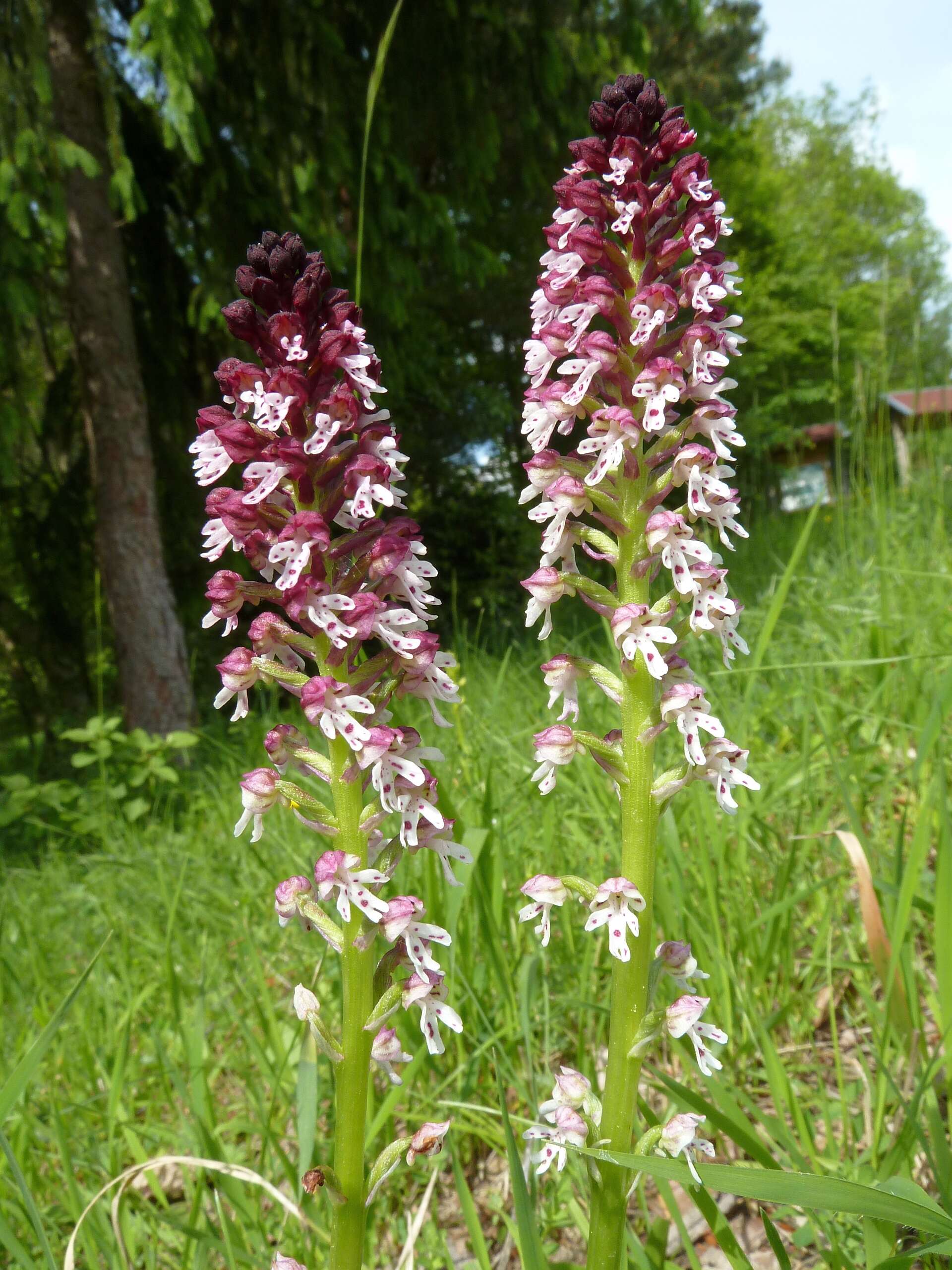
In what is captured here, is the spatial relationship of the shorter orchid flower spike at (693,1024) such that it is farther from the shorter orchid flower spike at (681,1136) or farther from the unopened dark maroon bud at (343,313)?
the unopened dark maroon bud at (343,313)

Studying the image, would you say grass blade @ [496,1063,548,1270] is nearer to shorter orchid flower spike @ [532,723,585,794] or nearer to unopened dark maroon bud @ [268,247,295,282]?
shorter orchid flower spike @ [532,723,585,794]

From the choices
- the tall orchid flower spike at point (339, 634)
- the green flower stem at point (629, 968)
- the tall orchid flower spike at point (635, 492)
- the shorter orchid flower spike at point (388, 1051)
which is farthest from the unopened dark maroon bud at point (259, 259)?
the shorter orchid flower spike at point (388, 1051)

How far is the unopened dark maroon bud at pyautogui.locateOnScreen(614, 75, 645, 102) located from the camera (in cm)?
158

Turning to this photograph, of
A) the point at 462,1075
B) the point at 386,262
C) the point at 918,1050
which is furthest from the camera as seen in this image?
the point at 386,262

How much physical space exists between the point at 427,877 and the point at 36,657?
9.00 m

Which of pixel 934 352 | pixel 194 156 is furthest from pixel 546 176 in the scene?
pixel 934 352

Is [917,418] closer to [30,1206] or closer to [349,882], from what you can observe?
[349,882]

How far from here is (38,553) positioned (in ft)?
31.0

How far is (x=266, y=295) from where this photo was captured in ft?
4.85

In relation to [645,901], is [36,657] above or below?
above

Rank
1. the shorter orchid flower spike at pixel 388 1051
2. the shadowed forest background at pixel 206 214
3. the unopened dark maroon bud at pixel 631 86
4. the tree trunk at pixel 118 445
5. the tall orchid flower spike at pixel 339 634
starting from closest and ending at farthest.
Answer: the tall orchid flower spike at pixel 339 634
the shorter orchid flower spike at pixel 388 1051
the unopened dark maroon bud at pixel 631 86
the shadowed forest background at pixel 206 214
the tree trunk at pixel 118 445

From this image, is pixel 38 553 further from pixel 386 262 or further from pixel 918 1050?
pixel 918 1050

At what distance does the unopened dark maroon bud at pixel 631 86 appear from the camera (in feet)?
5.19

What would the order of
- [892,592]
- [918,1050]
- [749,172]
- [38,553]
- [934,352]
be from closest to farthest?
[918,1050] < [892,592] < [934,352] < [38,553] < [749,172]
